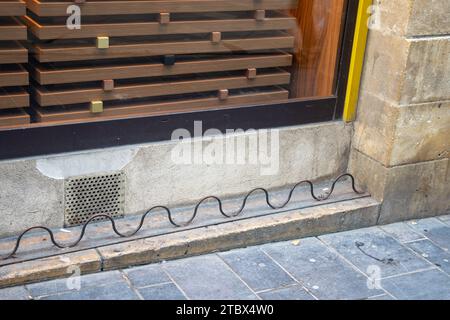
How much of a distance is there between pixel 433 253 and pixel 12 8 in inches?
133

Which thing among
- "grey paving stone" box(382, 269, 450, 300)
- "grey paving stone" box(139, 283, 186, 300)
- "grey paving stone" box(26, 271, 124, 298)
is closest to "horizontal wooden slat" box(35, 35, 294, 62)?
"grey paving stone" box(26, 271, 124, 298)

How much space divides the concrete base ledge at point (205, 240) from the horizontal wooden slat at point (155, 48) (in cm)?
124

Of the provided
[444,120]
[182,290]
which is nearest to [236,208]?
[182,290]

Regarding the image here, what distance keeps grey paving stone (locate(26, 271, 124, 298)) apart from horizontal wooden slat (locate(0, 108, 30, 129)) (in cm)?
103

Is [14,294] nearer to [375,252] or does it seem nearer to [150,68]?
[150,68]

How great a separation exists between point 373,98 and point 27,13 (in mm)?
2630

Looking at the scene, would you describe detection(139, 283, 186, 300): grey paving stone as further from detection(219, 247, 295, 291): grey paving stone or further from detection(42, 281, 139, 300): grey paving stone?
detection(219, 247, 295, 291): grey paving stone

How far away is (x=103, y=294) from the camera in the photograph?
4887 millimetres

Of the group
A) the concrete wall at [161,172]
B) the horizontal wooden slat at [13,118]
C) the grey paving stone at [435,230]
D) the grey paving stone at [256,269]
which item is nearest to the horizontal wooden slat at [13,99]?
the horizontal wooden slat at [13,118]

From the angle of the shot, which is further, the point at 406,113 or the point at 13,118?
the point at 406,113

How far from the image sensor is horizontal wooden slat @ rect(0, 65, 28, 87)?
195 inches

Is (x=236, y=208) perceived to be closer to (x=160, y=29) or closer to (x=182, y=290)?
(x=182, y=290)

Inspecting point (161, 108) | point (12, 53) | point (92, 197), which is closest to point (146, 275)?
point (92, 197)

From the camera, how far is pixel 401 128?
228 inches
